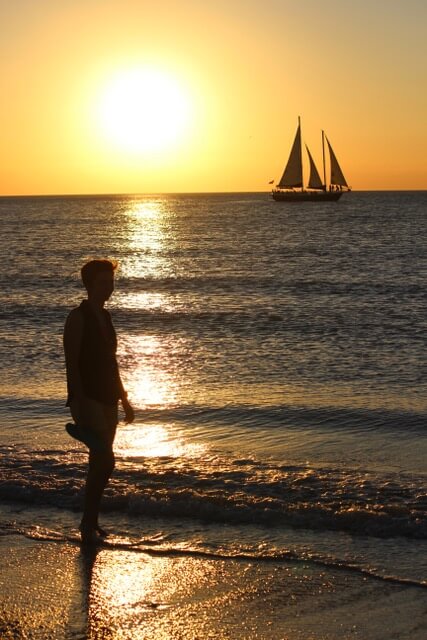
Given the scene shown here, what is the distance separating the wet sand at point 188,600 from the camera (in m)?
4.61

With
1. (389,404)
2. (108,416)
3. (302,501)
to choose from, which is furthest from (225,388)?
(108,416)

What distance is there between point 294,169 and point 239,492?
115 meters

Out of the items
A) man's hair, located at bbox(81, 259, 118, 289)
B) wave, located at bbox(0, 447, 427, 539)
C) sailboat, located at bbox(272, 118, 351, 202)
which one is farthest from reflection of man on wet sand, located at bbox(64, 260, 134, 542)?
sailboat, located at bbox(272, 118, 351, 202)

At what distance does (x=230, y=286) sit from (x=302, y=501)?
80.7ft

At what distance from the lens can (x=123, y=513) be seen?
6.64 meters

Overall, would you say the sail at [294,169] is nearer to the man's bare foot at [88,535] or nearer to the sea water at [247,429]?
the sea water at [247,429]

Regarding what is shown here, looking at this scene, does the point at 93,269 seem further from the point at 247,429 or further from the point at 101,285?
the point at 247,429

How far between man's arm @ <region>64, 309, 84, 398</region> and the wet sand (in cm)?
107

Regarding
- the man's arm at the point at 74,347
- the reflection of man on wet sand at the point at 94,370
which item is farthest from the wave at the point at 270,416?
the man's arm at the point at 74,347

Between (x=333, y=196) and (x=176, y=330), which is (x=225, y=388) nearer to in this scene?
(x=176, y=330)

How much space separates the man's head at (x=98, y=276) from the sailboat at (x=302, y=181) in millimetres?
111416

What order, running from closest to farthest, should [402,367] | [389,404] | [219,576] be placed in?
1. [219,576]
2. [389,404]
3. [402,367]

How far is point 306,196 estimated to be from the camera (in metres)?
133

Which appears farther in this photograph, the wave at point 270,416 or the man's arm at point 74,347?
the wave at point 270,416
